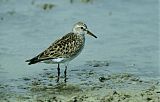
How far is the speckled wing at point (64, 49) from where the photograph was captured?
12.3 m

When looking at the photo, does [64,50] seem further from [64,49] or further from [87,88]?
[87,88]

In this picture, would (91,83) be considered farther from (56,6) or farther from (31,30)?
(56,6)

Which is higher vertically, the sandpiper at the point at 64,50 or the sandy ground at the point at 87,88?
the sandpiper at the point at 64,50

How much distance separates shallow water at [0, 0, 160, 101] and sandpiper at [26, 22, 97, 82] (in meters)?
0.45

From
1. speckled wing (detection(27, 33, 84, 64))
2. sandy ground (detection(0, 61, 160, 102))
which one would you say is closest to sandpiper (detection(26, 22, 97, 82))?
speckled wing (detection(27, 33, 84, 64))

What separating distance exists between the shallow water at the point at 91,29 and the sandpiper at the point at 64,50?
17.8 inches

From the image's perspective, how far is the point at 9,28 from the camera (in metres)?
16.1

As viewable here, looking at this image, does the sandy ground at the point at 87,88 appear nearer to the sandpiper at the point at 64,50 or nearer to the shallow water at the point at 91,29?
the shallow water at the point at 91,29

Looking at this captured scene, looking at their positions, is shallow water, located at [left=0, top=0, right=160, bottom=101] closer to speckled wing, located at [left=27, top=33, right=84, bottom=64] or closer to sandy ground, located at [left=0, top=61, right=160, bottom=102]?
sandy ground, located at [left=0, top=61, right=160, bottom=102]

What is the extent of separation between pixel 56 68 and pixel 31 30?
3.05 meters

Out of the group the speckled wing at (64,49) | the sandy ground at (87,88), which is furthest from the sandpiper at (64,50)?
the sandy ground at (87,88)

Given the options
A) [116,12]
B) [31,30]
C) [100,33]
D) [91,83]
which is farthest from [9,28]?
[91,83]

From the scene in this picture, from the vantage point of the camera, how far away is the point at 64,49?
12.5 meters

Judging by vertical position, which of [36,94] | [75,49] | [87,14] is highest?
[87,14]
